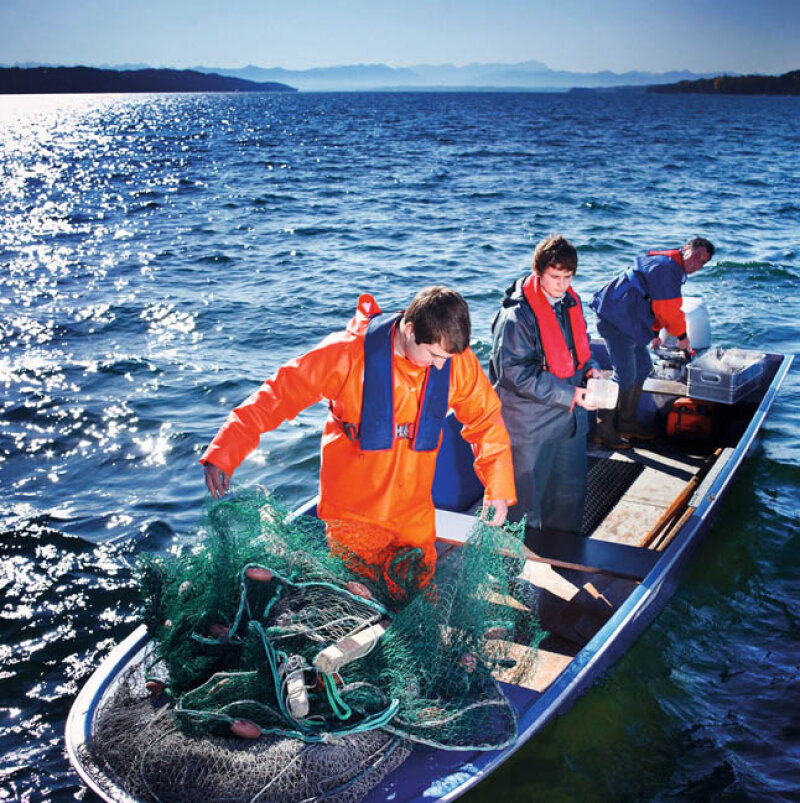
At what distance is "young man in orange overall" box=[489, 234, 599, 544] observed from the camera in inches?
177

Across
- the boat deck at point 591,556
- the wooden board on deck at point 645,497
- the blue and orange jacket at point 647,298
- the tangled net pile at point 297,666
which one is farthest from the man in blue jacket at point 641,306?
the tangled net pile at point 297,666

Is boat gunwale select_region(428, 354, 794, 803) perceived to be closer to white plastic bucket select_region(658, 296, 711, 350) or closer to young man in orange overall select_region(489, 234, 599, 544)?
young man in orange overall select_region(489, 234, 599, 544)

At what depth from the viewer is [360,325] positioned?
3547 millimetres

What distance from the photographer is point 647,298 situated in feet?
22.2

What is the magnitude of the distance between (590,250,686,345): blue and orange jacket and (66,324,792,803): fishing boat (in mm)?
1019

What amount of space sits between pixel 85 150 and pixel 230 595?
51.2 meters

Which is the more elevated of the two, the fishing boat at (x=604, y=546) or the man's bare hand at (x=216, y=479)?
the man's bare hand at (x=216, y=479)

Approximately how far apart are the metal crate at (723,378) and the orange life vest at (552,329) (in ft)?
10.8

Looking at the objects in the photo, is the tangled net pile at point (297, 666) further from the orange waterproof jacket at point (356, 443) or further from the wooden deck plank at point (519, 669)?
the orange waterproof jacket at point (356, 443)

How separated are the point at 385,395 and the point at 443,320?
498 mm

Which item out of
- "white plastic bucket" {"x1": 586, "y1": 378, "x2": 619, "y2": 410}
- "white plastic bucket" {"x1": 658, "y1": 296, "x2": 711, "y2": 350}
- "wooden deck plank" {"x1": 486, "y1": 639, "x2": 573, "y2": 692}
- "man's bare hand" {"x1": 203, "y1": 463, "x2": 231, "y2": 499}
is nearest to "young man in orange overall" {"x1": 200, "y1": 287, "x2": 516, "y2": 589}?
"man's bare hand" {"x1": 203, "y1": 463, "x2": 231, "y2": 499}

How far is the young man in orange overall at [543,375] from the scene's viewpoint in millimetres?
4500

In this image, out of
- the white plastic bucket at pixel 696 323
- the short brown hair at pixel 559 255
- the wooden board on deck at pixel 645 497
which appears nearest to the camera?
the short brown hair at pixel 559 255

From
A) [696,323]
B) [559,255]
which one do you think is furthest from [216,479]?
[696,323]
